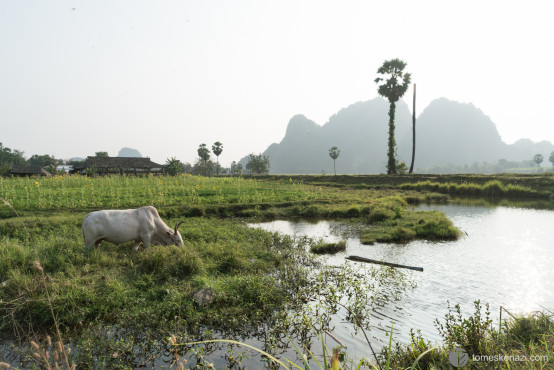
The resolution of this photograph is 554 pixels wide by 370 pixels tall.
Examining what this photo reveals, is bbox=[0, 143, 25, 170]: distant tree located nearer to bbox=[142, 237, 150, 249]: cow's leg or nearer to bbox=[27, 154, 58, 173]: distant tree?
bbox=[27, 154, 58, 173]: distant tree

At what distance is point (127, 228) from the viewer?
26.2 feet

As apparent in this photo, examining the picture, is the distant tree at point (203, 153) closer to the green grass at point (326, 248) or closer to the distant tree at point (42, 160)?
the distant tree at point (42, 160)

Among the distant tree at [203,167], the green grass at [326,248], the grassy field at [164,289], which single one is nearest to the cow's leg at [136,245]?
the grassy field at [164,289]

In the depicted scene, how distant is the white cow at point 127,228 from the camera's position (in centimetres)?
778

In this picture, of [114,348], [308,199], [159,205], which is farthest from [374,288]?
[308,199]

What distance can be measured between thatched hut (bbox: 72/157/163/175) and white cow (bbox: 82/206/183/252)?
132 ft

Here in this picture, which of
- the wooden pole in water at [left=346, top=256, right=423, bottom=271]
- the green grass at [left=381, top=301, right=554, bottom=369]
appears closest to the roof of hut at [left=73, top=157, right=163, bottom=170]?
the wooden pole in water at [left=346, top=256, right=423, bottom=271]

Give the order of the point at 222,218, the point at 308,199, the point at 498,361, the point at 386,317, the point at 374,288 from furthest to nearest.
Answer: the point at 308,199 < the point at 222,218 < the point at 374,288 < the point at 386,317 < the point at 498,361

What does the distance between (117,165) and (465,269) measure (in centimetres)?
4817

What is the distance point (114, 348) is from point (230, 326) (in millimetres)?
1716

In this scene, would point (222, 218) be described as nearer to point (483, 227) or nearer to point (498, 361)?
point (483, 227)

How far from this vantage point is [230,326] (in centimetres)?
512

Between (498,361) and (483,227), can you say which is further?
(483,227)

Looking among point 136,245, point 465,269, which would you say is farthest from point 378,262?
point 136,245
